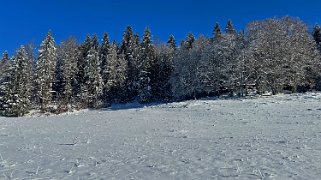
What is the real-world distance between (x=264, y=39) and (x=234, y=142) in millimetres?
38218

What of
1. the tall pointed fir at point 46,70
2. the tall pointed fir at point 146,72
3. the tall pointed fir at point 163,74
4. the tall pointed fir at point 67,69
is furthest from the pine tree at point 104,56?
the tall pointed fir at point 163,74

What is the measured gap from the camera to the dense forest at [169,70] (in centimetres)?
5272

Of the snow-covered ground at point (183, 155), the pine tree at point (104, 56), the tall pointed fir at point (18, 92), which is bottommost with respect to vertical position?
the snow-covered ground at point (183, 155)

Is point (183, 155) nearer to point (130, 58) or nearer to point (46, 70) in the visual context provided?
point (46, 70)

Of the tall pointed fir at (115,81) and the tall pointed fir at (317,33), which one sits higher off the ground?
the tall pointed fir at (317,33)

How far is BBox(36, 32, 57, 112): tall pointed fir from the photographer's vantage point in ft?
209

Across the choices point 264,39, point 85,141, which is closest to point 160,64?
point 264,39

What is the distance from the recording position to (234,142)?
18.6 meters

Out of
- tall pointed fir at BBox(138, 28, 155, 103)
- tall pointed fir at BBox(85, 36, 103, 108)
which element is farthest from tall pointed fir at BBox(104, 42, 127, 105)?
tall pointed fir at BBox(138, 28, 155, 103)

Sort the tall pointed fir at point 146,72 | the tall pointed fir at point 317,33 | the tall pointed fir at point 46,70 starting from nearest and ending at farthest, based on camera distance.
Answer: the tall pointed fir at point 46,70
the tall pointed fir at point 146,72
the tall pointed fir at point 317,33

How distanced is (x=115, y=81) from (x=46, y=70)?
14916 millimetres

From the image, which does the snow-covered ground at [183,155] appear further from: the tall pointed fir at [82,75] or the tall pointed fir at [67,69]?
the tall pointed fir at [82,75]

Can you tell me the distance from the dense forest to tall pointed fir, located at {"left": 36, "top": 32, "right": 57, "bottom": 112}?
19 centimetres

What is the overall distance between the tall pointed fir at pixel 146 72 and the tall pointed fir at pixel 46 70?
1779 cm
